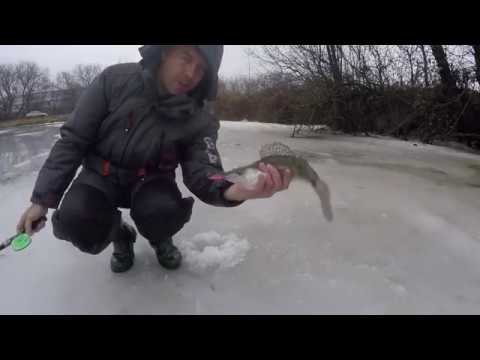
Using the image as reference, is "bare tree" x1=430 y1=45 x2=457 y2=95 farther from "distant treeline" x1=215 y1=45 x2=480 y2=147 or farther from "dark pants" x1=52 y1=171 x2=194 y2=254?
"dark pants" x1=52 y1=171 x2=194 y2=254

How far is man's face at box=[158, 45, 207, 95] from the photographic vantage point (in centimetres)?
165

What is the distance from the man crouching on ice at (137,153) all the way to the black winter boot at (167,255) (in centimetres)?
6

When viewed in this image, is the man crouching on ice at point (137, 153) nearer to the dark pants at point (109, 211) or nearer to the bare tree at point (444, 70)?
the dark pants at point (109, 211)

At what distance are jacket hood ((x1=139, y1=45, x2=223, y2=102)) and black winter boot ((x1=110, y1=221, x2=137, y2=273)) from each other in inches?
34.1

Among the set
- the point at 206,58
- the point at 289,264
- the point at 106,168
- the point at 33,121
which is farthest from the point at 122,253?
the point at 33,121

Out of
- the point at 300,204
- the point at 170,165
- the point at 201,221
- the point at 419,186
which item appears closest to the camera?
the point at 170,165

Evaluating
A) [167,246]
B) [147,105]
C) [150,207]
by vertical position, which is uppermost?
[147,105]

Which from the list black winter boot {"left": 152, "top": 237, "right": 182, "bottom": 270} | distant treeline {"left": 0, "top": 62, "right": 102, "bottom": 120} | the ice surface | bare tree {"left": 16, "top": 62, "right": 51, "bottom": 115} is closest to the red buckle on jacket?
black winter boot {"left": 152, "top": 237, "right": 182, "bottom": 270}

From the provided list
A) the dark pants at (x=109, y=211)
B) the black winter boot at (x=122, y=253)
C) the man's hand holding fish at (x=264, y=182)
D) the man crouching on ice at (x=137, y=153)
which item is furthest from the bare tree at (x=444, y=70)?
the black winter boot at (x=122, y=253)

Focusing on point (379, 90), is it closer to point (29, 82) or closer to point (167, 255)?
point (167, 255)

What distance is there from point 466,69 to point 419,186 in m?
3.68

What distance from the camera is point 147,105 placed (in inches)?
68.9
